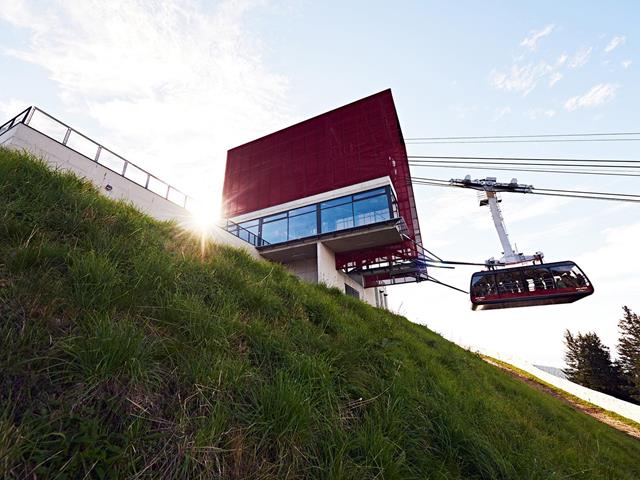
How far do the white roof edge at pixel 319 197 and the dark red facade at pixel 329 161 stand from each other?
508 millimetres

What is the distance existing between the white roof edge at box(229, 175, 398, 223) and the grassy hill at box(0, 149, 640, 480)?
16.7 m

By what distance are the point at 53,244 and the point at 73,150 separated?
42.3 ft

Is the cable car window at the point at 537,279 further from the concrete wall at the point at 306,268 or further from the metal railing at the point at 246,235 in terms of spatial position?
the metal railing at the point at 246,235

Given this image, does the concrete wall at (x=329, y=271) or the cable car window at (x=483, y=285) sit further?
the cable car window at (x=483, y=285)

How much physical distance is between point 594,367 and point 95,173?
6475 cm

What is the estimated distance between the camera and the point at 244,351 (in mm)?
2939

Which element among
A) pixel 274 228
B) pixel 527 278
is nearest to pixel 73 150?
pixel 274 228

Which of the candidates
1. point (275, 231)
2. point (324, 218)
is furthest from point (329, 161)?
point (275, 231)

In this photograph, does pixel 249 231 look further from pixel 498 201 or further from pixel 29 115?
pixel 498 201

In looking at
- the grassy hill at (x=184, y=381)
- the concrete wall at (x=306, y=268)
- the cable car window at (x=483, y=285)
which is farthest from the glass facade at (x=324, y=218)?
the grassy hill at (x=184, y=381)

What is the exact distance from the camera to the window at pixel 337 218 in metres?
19.6

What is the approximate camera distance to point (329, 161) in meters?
23.5

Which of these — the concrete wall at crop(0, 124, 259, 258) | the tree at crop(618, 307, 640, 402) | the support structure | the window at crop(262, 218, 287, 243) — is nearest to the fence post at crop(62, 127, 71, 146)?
the concrete wall at crop(0, 124, 259, 258)

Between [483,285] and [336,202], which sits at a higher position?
[336,202]
